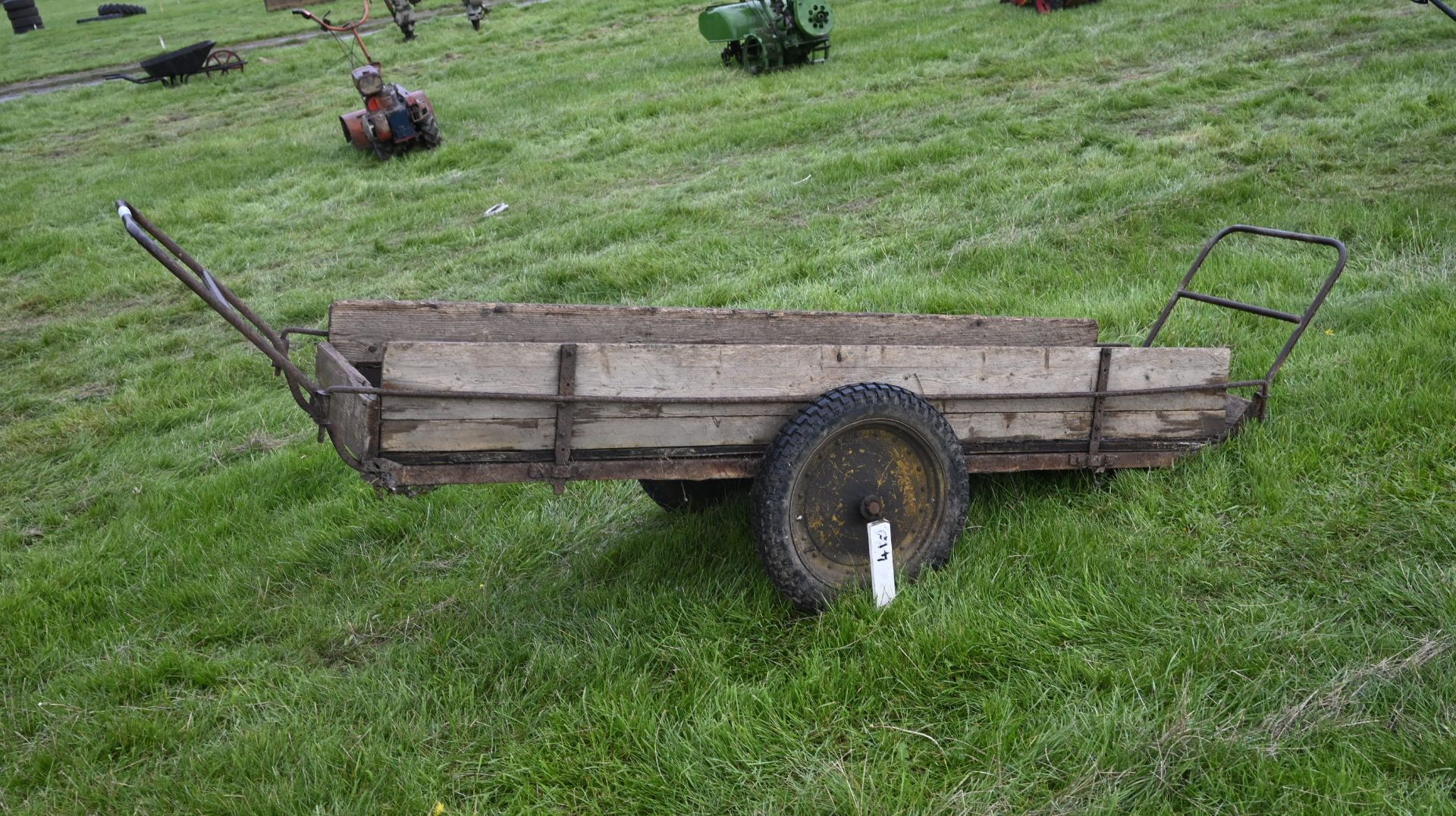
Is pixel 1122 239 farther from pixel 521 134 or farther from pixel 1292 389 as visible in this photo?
pixel 521 134

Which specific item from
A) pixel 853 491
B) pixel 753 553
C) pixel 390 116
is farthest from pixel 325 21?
pixel 853 491

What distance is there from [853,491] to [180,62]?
858 inches

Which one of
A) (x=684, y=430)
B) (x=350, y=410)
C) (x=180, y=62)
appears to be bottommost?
(x=684, y=430)

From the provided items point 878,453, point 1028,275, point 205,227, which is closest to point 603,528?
point 878,453

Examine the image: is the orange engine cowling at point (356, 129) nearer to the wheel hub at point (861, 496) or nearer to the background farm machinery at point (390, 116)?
the background farm machinery at point (390, 116)

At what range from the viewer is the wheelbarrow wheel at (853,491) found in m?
3.32

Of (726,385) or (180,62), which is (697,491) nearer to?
(726,385)

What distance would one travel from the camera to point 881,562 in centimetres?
345

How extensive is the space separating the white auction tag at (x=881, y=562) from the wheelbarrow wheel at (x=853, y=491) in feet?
0.21

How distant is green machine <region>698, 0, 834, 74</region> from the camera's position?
45.3ft

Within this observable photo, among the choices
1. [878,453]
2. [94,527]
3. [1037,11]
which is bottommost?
[94,527]

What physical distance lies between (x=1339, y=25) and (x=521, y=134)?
9.05 m

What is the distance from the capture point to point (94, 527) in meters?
5.42

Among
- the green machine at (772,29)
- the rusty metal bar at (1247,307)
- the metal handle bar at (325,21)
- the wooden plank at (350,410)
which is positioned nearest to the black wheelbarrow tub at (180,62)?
the metal handle bar at (325,21)
